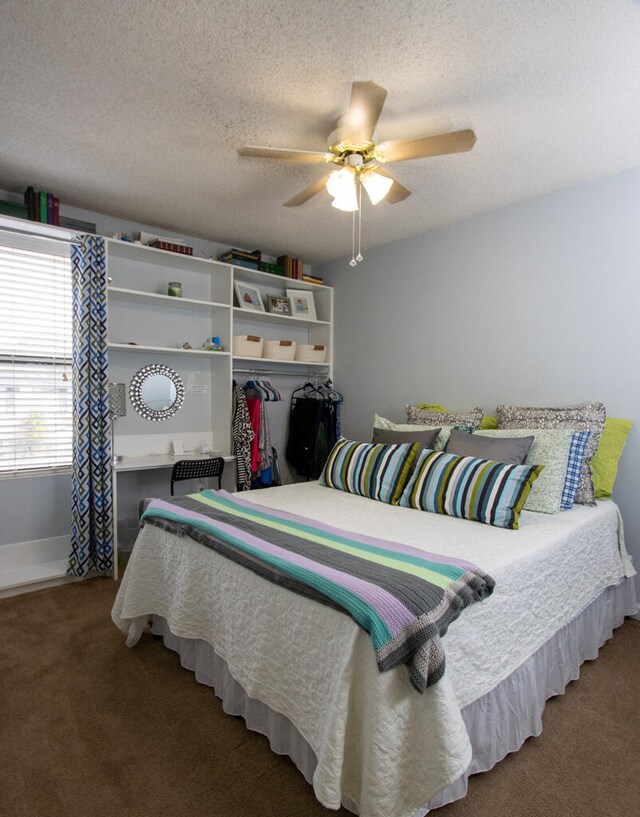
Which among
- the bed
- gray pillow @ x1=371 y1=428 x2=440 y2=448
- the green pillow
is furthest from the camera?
gray pillow @ x1=371 y1=428 x2=440 y2=448

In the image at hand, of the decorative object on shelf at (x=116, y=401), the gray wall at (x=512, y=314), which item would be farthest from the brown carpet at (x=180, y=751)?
the decorative object on shelf at (x=116, y=401)

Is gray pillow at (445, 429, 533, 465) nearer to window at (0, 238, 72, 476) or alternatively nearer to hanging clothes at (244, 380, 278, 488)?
hanging clothes at (244, 380, 278, 488)

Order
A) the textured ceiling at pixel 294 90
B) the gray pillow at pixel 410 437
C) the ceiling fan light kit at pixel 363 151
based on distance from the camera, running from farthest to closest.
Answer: the gray pillow at pixel 410 437
the ceiling fan light kit at pixel 363 151
the textured ceiling at pixel 294 90

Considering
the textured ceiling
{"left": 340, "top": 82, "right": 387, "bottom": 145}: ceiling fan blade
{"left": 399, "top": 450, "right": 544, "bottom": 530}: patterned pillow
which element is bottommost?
{"left": 399, "top": 450, "right": 544, "bottom": 530}: patterned pillow

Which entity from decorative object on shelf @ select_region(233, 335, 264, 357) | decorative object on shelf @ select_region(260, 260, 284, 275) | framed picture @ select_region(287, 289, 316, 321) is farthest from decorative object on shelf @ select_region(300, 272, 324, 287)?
decorative object on shelf @ select_region(233, 335, 264, 357)

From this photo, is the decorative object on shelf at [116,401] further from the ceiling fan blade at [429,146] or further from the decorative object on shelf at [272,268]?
the ceiling fan blade at [429,146]

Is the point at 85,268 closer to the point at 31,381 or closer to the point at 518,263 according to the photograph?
the point at 31,381

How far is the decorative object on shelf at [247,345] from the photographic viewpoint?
4.00 meters

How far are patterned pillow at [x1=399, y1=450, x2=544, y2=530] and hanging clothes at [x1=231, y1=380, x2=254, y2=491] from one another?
5.42ft

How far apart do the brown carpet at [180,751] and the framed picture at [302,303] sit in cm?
307

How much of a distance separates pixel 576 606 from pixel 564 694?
0.37 meters

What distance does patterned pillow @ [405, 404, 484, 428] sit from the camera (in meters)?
3.02

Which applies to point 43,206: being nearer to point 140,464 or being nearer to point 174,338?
point 174,338

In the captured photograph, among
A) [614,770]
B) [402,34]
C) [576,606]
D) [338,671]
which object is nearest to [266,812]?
[338,671]
